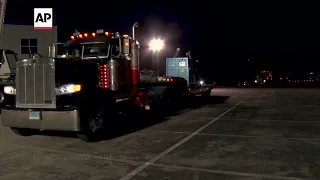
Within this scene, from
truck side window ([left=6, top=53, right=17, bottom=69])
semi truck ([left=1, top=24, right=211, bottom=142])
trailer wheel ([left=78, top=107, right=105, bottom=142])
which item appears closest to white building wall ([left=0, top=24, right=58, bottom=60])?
truck side window ([left=6, top=53, right=17, bottom=69])

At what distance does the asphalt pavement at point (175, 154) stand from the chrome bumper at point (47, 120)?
1.44ft

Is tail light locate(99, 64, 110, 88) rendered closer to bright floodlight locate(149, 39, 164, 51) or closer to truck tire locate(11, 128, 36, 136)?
truck tire locate(11, 128, 36, 136)

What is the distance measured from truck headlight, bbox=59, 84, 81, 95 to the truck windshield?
2.37 m

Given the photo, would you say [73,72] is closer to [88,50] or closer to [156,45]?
[88,50]

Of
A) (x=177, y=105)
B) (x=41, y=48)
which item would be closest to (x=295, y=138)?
(x=177, y=105)

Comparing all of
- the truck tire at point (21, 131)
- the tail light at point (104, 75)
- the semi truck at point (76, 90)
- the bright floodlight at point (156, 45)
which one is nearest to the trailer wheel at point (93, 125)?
the semi truck at point (76, 90)

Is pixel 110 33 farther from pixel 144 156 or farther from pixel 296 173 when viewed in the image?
pixel 296 173

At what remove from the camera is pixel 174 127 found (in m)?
11.1

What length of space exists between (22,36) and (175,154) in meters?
31.2

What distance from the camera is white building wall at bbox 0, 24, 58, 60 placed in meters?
34.2

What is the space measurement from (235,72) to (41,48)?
56919 mm

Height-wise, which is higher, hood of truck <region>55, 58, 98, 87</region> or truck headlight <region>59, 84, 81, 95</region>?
hood of truck <region>55, 58, 98, 87</region>

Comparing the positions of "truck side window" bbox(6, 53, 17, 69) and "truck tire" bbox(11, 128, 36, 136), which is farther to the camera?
"truck side window" bbox(6, 53, 17, 69)

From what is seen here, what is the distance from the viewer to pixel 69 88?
27.6ft
